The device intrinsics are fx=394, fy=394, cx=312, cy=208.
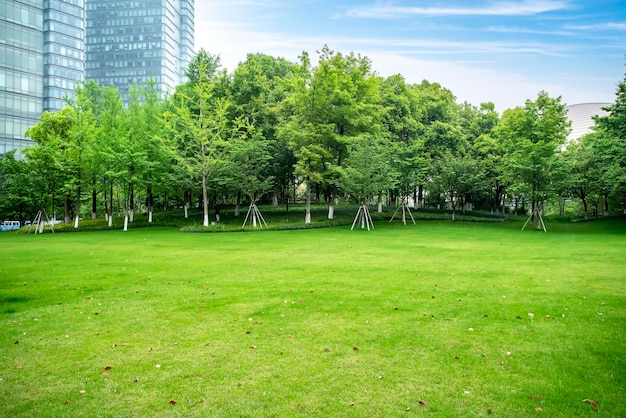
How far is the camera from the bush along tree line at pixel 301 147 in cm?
3106

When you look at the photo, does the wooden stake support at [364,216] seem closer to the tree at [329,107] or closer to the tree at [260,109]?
the tree at [329,107]

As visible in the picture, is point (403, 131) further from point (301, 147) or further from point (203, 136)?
point (203, 136)

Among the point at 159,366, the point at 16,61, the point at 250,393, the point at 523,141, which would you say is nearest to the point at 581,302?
the point at 250,393

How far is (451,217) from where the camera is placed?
38.5 meters

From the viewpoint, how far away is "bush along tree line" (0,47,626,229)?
31062 millimetres

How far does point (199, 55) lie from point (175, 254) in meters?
27.2

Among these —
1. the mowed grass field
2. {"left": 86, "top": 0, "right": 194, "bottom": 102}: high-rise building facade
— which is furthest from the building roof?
{"left": 86, "top": 0, "right": 194, "bottom": 102}: high-rise building facade

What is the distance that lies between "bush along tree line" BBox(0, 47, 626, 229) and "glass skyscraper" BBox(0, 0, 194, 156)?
11.9 meters

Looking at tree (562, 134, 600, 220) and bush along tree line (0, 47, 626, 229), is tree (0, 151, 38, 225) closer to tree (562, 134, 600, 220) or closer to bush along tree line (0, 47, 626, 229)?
bush along tree line (0, 47, 626, 229)

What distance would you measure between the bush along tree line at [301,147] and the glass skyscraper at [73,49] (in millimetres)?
11882

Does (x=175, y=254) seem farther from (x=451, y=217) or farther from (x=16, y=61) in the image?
(x=16, y=61)

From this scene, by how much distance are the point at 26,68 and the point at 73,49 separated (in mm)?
16566

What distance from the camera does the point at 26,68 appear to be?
197 feet

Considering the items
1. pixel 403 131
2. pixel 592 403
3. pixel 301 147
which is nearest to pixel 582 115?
pixel 403 131
